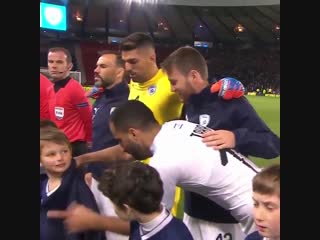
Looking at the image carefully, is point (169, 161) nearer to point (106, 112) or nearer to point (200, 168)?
point (200, 168)

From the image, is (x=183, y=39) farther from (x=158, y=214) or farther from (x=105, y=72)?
(x=158, y=214)

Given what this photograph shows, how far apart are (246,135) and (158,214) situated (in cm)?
27

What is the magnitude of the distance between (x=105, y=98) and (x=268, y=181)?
23.6 inches

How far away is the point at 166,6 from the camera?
3.62ft

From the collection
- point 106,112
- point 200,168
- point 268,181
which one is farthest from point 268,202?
point 106,112

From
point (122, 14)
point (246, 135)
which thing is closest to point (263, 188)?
point (246, 135)

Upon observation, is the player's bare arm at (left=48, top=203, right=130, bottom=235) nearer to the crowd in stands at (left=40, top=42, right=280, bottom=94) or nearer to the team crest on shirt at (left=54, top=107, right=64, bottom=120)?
the crowd in stands at (left=40, top=42, right=280, bottom=94)

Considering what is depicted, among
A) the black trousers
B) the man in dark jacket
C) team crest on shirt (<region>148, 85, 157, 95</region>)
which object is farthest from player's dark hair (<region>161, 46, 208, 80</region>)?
the black trousers

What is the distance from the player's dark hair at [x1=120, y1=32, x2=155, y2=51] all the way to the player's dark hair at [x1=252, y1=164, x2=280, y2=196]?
16.8 inches

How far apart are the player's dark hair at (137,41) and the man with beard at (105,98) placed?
8 cm

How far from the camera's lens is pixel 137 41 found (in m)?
1.09
